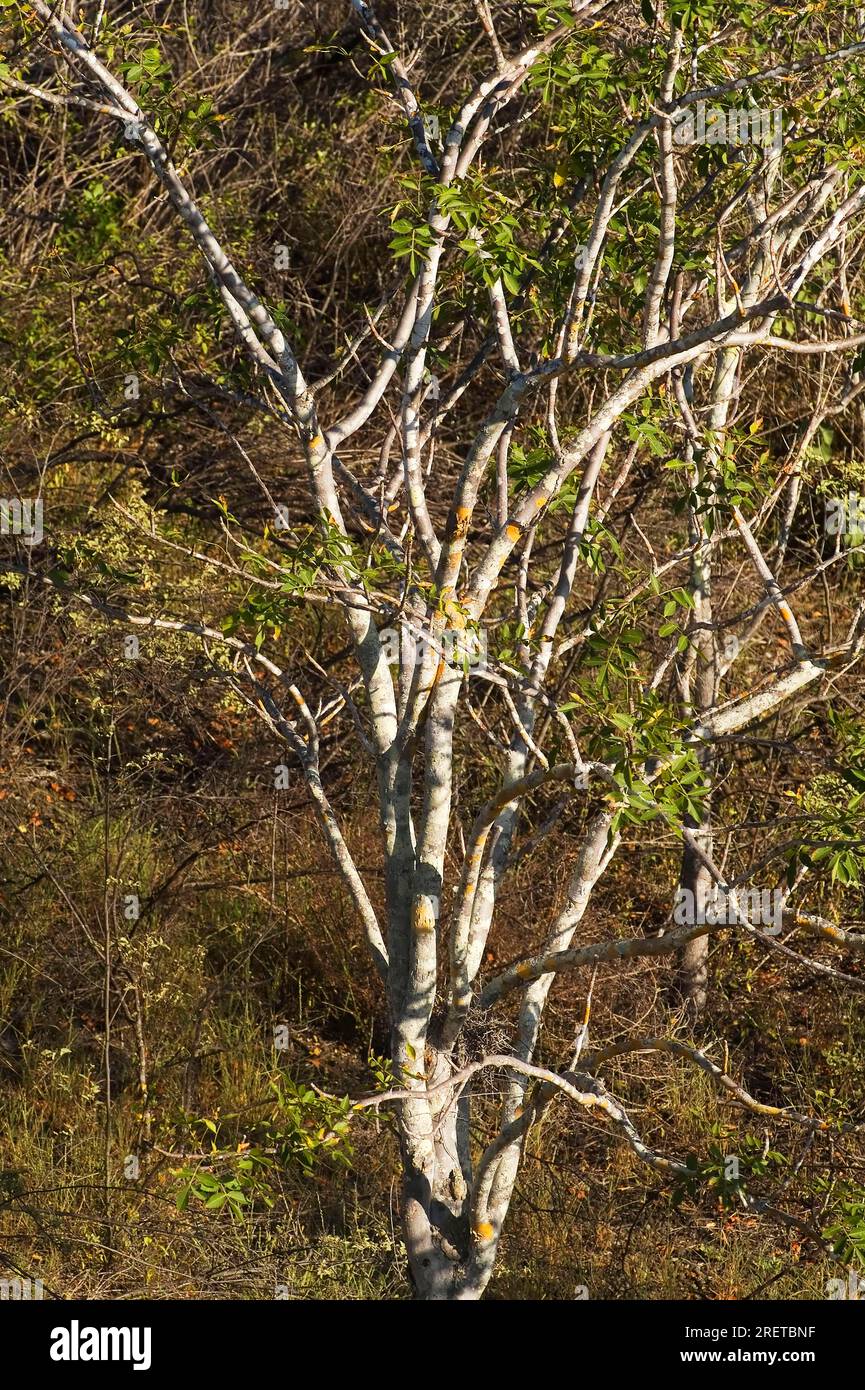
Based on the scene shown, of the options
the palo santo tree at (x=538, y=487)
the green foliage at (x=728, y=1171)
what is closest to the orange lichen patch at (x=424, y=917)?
the palo santo tree at (x=538, y=487)

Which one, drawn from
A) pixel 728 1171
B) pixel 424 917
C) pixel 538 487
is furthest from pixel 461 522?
pixel 728 1171

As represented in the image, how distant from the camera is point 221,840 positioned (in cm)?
608

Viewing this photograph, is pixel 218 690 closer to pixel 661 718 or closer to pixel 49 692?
pixel 49 692

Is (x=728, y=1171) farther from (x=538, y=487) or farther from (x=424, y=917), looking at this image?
(x=538, y=487)

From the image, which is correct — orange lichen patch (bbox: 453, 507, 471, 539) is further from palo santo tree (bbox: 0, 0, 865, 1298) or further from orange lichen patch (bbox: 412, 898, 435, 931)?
orange lichen patch (bbox: 412, 898, 435, 931)

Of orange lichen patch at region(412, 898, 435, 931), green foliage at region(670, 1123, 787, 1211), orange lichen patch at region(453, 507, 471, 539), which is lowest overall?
green foliage at region(670, 1123, 787, 1211)

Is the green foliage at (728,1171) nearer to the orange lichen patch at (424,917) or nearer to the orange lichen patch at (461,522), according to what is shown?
the orange lichen patch at (424,917)

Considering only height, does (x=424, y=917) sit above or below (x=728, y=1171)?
above

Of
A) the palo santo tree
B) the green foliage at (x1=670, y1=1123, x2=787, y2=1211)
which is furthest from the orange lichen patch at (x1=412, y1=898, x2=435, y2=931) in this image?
the green foliage at (x1=670, y1=1123, x2=787, y2=1211)

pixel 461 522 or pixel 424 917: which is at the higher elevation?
pixel 461 522

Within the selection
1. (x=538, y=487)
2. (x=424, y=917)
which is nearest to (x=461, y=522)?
(x=538, y=487)

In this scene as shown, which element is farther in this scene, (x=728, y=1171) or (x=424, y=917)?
(x=424, y=917)

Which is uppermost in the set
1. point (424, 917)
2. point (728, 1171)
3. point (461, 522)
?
point (461, 522)

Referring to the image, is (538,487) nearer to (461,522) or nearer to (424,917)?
(461,522)
